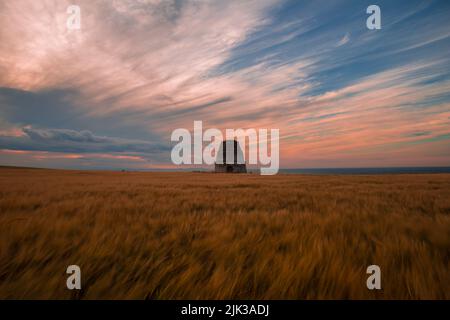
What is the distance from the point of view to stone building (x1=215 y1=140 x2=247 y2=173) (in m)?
57.6

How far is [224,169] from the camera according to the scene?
57.8 m

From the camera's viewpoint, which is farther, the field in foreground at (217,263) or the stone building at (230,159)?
the stone building at (230,159)

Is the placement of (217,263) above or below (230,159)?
below

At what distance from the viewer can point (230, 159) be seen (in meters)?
58.2

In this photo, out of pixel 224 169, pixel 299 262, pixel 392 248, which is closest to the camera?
pixel 299 262

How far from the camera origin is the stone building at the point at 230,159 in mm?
57584

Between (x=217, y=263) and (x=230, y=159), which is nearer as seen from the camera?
(x=217, y=263)

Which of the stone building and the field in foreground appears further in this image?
the stone building
